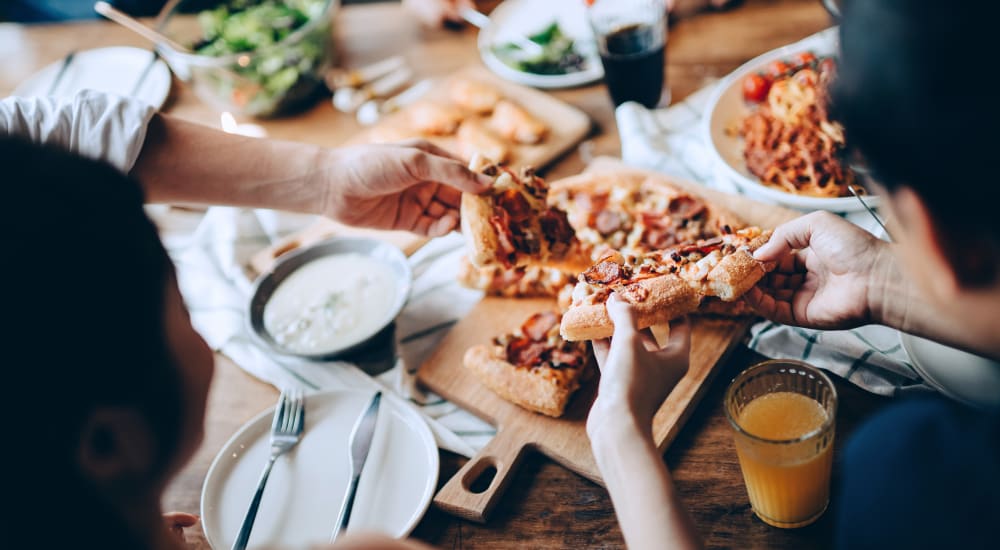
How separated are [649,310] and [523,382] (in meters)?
0.47

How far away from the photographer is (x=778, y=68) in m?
3.30

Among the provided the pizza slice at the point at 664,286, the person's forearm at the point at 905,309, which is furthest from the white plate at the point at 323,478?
the person's forearm at the point at 905,309

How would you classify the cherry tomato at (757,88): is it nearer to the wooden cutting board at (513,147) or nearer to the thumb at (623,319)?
the wooden cutting board at (513,147)

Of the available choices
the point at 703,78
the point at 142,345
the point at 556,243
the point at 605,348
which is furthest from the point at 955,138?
the point at 703,78

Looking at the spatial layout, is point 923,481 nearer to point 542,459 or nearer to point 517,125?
point 542,459

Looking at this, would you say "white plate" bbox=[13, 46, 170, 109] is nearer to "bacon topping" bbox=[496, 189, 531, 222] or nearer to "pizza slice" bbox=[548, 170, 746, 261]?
"bacon topping" bbox=[496, 189, 531, 222]

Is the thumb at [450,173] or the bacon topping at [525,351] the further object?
the thumb at [450,173]

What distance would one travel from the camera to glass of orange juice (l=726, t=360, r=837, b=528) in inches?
72.9

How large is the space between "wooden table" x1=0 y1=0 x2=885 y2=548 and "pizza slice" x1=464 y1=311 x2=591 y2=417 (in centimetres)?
20

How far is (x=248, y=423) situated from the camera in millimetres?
2520

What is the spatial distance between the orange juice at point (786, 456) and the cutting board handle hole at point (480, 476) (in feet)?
2.42

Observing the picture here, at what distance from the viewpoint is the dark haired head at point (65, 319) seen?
123cm

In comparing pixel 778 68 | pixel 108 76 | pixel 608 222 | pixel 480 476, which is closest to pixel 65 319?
pixel 480 476

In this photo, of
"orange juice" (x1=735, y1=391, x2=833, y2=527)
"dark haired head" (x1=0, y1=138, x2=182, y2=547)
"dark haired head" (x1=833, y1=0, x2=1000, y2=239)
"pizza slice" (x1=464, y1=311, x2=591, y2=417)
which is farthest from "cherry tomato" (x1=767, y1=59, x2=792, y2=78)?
"dark haired head" (x1=0, y1=138, x2=182, y2=547)
